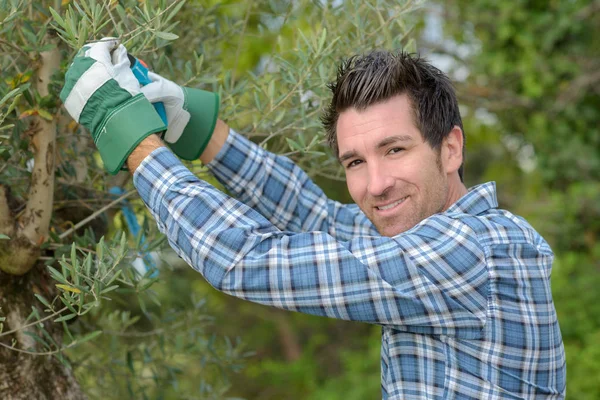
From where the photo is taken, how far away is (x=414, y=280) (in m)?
1.79

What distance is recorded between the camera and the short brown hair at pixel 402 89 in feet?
6.97

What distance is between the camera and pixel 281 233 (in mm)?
1853

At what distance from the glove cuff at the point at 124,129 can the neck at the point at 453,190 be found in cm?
99

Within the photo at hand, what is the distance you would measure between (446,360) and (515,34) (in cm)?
582

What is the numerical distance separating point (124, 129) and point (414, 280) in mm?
886

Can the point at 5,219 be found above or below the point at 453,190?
below

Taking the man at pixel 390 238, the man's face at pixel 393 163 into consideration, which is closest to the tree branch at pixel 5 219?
the man at pixel 390 238

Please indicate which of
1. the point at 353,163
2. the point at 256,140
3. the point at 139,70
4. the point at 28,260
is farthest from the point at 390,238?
the point at 256,140

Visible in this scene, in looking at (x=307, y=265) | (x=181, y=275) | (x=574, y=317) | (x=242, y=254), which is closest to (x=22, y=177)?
(x=242, y=254)

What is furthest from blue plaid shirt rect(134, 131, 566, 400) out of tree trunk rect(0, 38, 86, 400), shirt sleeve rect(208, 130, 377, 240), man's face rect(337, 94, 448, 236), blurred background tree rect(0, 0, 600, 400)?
shirt sleeve rect(208, 130, 377, 240)

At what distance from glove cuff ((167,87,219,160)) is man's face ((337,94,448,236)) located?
19.2 inches

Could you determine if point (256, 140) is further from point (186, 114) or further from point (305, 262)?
point (305, 262)

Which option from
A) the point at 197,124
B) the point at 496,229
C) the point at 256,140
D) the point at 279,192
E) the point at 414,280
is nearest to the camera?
the point at 414,280

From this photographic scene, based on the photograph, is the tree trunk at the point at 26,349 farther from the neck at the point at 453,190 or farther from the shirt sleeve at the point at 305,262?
the neck at the point at 453,190
